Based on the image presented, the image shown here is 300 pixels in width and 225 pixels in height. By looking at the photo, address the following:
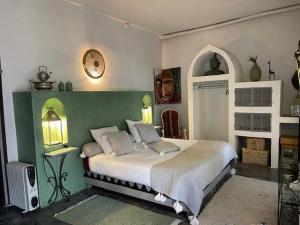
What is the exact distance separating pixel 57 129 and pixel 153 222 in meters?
1.84

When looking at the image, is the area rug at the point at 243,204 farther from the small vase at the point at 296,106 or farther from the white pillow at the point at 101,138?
the white pillow at the point at 101,138

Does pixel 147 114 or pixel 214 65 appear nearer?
pixel 214 65

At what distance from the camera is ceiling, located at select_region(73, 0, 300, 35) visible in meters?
3.80

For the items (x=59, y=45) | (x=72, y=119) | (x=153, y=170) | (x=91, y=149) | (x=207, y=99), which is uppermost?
(x=59, y=45)

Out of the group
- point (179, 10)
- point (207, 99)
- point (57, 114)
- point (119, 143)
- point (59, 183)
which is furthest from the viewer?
point (207, 99)

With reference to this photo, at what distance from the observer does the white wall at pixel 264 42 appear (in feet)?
14.4

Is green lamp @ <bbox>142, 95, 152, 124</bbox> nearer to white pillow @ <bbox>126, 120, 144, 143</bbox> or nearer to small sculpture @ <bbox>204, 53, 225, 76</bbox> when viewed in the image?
white pillow @ <bbox>126, 120, 144, 143</bbox>

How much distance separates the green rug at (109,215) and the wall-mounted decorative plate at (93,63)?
84.5 inches

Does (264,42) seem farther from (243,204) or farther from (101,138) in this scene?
(101,138)

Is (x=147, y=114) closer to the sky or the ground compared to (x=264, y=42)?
closer to the ground

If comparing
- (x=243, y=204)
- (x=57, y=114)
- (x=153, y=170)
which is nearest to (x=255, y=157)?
(x=243, y=204)

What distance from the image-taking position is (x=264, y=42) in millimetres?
4621

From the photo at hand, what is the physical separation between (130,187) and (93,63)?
2.26m

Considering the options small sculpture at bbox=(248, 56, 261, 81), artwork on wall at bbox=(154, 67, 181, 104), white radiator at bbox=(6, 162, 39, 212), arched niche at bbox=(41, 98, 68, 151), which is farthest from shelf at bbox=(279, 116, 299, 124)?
white radiator at bbox=(6, 162, 39, 212)
